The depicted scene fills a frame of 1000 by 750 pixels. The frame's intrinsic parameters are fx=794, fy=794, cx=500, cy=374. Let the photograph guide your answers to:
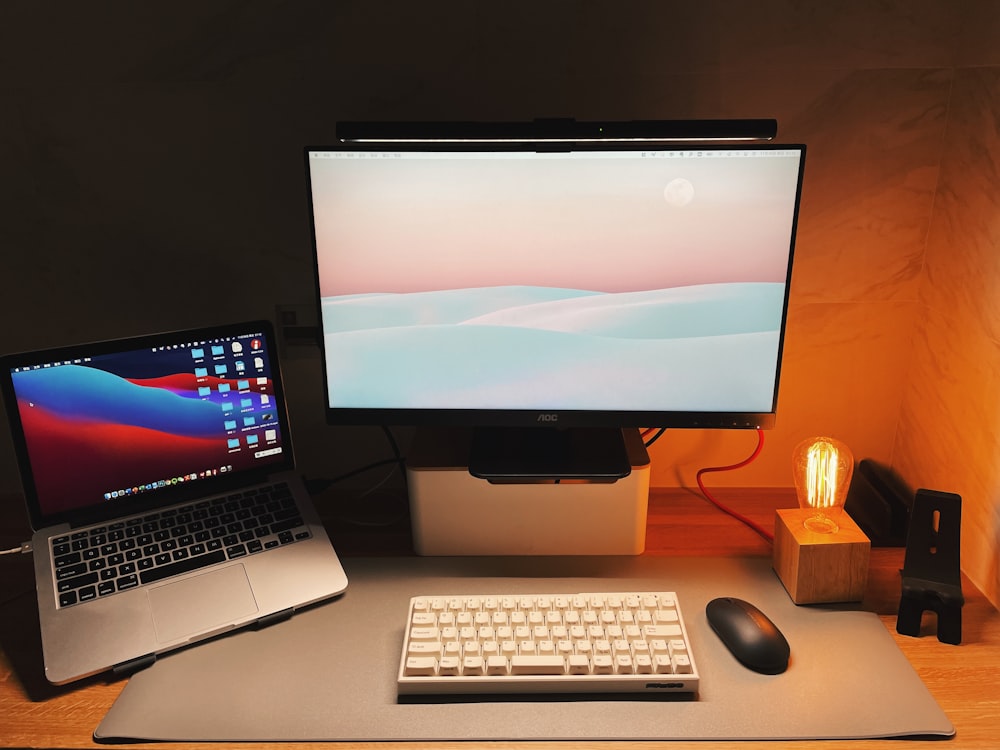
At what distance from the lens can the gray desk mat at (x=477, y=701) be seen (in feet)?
2.52

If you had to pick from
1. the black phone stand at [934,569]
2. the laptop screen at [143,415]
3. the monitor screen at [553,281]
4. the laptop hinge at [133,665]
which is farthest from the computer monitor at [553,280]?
the laptop hinge at [133,665]

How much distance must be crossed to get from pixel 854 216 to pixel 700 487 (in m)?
0.46

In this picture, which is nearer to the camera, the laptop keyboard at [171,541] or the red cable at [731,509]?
the laptop keyboard at [171,541]

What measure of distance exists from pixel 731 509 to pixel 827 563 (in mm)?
248

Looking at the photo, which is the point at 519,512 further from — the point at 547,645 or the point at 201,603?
the point at 201,603

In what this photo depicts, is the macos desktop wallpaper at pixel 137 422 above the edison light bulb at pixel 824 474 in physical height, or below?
above

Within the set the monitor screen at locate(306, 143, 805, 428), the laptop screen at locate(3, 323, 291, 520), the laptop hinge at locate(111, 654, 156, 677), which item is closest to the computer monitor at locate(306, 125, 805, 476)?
the monitor screen at locate(306, 143, 805, 428)

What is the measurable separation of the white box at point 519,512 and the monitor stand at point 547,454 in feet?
0.05

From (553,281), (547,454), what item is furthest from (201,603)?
(553,281)

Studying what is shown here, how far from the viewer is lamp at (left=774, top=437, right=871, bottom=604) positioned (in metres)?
0.93

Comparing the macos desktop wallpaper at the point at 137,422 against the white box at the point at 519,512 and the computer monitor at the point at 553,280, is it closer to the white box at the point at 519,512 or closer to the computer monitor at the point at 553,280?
the computer monitor at the point at 553,280

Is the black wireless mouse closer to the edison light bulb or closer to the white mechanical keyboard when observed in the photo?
the white mechanical keyboard

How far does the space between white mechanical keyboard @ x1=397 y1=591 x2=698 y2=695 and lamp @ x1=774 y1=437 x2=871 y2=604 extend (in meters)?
0.18

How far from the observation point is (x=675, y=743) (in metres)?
0.76
